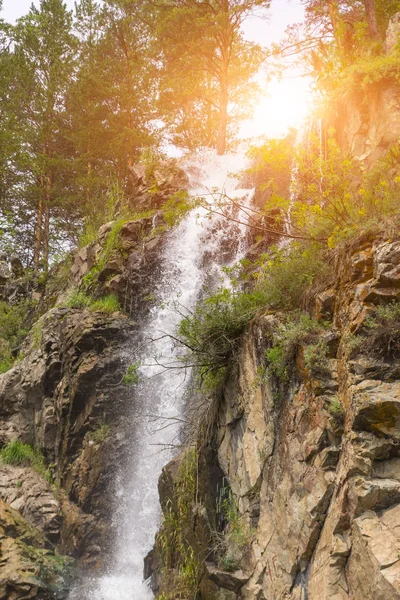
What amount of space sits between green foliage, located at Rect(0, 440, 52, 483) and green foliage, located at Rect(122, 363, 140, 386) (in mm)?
2977

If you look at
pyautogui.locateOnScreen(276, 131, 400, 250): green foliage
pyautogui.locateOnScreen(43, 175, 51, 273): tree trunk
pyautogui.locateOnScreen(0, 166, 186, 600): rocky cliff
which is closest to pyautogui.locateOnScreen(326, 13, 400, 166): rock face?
pyautogui.locateOnScreen(276, 131, 400, 250): green foliage

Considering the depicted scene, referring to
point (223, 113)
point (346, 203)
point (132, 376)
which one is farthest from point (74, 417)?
point (223, 113)

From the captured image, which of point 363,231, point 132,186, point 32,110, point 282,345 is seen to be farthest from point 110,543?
point 32,110

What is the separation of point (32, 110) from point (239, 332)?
713 inches

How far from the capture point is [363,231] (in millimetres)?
5137

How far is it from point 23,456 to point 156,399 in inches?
155

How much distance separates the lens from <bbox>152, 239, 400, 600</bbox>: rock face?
11.9 ft

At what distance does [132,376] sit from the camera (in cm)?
982

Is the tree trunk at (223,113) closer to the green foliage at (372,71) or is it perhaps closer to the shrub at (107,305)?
the shrub at (107,305)

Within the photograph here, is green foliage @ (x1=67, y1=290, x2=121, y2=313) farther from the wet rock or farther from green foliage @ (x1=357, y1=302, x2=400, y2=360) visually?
green foliage @ (x1=357, y1=302, x2=400, y2=360)

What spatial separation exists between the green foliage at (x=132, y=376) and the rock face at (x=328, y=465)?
4009 mm

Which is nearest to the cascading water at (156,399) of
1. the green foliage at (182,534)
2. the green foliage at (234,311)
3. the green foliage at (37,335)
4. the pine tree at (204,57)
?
the green foliage at (234,311)

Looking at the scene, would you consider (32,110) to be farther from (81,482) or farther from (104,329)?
(81,482)

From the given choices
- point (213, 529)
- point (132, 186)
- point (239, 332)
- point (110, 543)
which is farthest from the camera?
point (132, 186)
